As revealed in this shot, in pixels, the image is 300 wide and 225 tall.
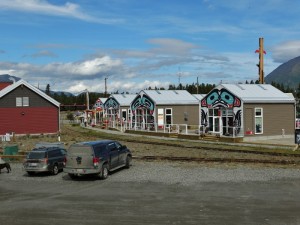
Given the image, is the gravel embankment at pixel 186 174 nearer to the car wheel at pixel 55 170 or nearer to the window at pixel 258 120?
the car wheel at pixel 55 170

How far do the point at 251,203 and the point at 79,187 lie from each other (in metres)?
7.60

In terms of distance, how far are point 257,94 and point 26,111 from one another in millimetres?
24908

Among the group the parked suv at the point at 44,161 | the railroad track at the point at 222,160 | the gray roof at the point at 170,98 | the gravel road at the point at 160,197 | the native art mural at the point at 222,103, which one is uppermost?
the gray roof at the point at 170,98

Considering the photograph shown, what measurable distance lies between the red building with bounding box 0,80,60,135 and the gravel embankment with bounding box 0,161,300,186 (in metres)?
24.1

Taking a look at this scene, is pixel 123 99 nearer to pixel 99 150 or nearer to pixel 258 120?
pixel 258 120

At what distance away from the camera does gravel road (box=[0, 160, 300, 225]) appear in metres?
12.9

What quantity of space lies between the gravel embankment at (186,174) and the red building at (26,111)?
2410 cm

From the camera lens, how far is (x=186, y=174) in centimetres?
2088

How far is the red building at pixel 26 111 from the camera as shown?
4659 cm

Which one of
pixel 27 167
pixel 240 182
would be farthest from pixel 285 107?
pixel 27 167

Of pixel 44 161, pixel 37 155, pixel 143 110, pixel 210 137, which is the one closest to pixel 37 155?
pixel 37 155

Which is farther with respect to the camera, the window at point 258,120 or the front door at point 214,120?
the front door at point 214,120

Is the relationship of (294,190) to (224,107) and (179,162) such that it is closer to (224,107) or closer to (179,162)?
(179,162)

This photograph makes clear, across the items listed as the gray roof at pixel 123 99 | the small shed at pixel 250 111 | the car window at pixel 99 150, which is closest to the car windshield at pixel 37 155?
the car window at pixel 99 150
